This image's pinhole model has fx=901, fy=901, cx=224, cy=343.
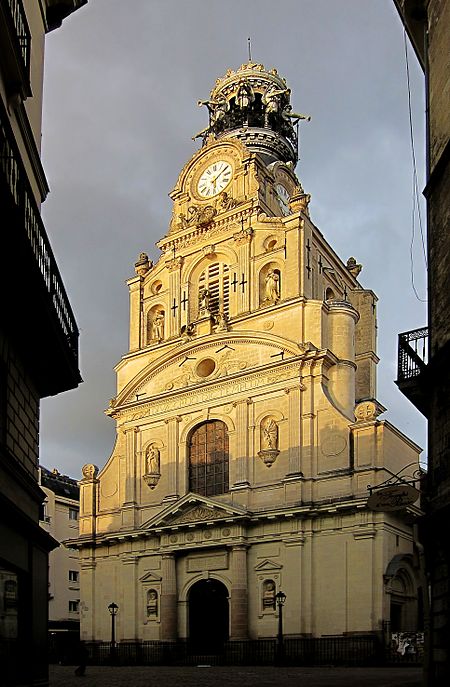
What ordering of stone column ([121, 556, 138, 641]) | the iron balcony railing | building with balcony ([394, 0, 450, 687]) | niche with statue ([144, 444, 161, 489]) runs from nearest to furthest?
1. the iron balcony railing
2. building with balcony ([394, 0, 450, 687])
3. stone column ([121, 556, 138, 641])
4. niche with statue ([144, 444, 161, 489])

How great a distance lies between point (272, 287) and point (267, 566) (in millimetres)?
12921

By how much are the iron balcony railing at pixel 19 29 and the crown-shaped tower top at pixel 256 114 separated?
3925 cm

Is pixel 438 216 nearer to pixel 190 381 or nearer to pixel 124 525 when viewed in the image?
pixel 190 381

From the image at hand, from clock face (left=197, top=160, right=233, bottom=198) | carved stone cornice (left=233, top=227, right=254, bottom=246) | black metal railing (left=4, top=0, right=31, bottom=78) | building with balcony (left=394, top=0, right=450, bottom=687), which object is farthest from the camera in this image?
clock face (left=197, top=160, right=233, bottom=198)

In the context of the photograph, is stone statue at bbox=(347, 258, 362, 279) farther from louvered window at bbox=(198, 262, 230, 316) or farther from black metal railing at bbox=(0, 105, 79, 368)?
black metal railing at bbox=(0, 105, 79, 368)

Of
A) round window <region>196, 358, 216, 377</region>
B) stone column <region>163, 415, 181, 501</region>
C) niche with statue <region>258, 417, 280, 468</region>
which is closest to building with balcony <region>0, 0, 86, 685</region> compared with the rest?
niche with statue <region>258, 417, 280, 468</region>

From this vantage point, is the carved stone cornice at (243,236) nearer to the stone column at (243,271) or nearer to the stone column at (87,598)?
the stone column at (243,271)

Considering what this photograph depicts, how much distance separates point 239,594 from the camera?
38.4 m

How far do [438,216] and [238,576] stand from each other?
25.7 m

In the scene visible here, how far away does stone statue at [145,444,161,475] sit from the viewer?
43.7 meters

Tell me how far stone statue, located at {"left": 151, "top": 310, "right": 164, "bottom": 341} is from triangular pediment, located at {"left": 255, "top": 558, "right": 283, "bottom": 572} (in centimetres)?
1317

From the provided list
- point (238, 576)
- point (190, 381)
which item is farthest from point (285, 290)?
point (238, 576)

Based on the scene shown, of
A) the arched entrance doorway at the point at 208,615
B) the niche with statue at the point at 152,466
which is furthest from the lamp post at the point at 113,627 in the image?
the niche with statue at the point at 152,466

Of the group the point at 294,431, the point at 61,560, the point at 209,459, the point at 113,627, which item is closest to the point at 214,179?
the point at 209,459
